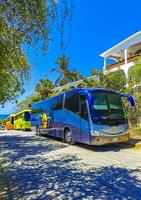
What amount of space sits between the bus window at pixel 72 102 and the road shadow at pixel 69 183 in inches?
236

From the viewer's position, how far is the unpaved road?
768 centimetres

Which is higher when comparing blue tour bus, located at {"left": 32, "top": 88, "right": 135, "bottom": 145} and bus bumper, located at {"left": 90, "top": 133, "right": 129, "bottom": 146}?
blue tour bus, located at {"left": 32, "top": 88, "right": 135, "bottom": 145}

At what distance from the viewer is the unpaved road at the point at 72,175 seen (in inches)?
303

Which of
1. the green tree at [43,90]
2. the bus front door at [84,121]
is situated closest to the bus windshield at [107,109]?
the bus front door at [84,121]

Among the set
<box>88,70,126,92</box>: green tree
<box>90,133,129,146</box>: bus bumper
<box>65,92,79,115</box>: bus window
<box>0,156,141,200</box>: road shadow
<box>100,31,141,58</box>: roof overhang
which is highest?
<box>100,31,141,58</box>: roof overhang

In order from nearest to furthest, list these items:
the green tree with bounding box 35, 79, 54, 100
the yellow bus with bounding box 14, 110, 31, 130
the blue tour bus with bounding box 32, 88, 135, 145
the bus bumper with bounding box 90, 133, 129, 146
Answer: the bus bumper with bounding box 90, 133, 129, 146
the blue tour bus with bounding box 32, 88, 135, 145
the yellow bus with bounding box 14, 110, 31, 130
the green tree with bounding box 35, 79, 54, 100

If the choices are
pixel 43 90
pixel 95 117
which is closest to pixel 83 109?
pixel 95 117

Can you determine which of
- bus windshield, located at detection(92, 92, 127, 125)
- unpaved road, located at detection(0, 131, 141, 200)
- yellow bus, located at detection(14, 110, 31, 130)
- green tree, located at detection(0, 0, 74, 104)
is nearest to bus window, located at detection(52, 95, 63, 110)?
bus windshield, located at detection(92, 92, 127, 125)

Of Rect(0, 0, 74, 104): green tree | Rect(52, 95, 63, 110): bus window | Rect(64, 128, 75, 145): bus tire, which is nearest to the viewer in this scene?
Rect(0, 0, 74, 104): green tree

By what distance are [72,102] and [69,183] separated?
32.0 feet

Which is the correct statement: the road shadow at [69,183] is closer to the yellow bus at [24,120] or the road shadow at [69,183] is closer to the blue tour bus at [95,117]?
the blue tour bus at [95,117]

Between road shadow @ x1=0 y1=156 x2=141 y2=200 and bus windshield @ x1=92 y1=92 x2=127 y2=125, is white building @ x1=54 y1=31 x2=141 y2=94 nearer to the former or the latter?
bus windshield @ x1=92 y1=92 x2=127 y2=125

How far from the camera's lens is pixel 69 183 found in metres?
8.81

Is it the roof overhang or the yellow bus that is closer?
the roof overhang
